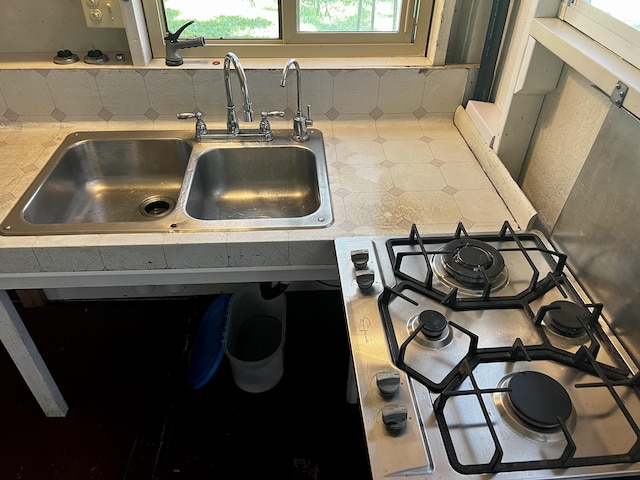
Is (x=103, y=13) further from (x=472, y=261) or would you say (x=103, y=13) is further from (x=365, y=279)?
(x=472, y=261)

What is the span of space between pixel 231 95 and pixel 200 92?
0.14 meters

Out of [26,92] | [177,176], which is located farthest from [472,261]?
[26,92]

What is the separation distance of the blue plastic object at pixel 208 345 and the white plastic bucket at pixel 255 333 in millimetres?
50

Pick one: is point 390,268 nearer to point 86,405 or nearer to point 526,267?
point 526,267

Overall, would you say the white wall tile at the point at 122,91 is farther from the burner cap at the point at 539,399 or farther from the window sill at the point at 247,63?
the burner cap at the point at 539,399

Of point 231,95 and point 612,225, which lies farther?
point 231,95

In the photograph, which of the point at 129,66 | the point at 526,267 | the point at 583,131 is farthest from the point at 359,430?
the point at 129,66

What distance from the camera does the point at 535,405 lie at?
83 centimetres

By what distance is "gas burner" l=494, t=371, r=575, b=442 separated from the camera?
2.67 ft

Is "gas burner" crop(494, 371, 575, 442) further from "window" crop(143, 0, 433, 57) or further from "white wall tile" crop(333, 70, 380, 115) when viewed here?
"window" crop(143, 0, 433, 57)

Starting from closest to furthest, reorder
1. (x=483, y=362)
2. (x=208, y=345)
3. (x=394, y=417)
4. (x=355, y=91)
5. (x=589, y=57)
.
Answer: (x=394, y=417) < (x=483, y=362) < (x=589, y=57) < (x=355, y=91) < (x=208, y=345)

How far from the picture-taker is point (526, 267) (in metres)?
1.15

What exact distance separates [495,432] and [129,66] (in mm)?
1495

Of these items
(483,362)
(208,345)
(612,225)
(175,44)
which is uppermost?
(175,44)
